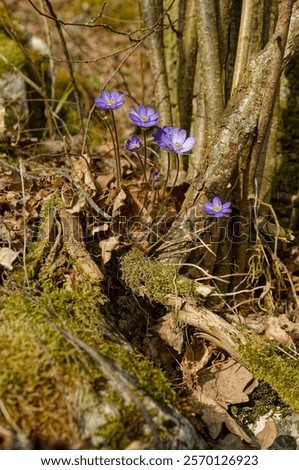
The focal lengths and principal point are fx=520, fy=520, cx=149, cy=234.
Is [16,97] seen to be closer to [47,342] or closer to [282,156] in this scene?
[282,156]

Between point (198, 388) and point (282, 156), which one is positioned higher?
point (282, 156)

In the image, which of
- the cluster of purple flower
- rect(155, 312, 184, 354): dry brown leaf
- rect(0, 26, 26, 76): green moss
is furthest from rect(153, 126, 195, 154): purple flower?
rect(0, 26, 26, 76): green moss

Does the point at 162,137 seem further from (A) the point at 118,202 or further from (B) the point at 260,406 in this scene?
(B) the point at 260,406

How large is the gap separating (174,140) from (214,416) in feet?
4.45

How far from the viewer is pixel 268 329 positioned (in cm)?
284

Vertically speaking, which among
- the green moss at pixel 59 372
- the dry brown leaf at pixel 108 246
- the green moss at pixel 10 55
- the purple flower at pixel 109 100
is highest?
the green moss at pixel 10 55

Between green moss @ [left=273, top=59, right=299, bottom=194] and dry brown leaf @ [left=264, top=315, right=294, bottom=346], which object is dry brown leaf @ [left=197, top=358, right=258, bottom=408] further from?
green moss @ [left=273, top=59, right=299, bottom=194]

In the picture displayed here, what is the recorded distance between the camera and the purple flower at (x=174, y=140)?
8.43 ft

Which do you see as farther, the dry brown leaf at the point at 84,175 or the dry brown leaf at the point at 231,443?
the dry brown leaf at the point at 84,175

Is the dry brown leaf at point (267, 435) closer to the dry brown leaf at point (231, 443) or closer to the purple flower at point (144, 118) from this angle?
the dry brown leaf at point (231, 443)

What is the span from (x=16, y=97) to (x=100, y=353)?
2.90 metres

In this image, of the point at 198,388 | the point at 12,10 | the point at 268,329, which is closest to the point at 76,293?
the point at 198,388

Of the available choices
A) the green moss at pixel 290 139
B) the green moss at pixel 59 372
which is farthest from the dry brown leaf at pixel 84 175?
the green moss at pixel 290 139

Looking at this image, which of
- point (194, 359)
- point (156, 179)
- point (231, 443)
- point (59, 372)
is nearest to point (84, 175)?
point (156, 179)
